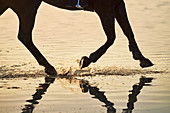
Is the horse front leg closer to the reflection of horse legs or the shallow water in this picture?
the shallow water

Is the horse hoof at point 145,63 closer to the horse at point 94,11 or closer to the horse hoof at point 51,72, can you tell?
the horse at point 94,11

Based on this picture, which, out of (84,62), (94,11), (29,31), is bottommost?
(84,62)

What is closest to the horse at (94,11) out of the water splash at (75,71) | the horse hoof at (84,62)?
the horse hoof at (84,62)

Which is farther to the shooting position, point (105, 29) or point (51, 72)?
point (51, 72)

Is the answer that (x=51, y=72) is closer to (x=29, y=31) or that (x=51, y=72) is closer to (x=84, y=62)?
(x=84, y=62)

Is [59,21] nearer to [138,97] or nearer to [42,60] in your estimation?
[42,60]

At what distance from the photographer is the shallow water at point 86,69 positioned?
19.1 feet

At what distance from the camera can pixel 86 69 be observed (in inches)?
317

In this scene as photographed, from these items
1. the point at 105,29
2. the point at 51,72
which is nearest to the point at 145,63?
the point at 105,29

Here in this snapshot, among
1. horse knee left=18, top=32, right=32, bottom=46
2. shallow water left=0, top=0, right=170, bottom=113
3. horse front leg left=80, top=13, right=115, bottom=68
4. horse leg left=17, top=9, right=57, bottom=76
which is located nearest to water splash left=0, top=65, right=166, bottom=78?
shallow water left=0, top=0, right=170, bottom=113

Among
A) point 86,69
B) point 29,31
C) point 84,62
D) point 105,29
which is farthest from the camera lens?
point 86,69

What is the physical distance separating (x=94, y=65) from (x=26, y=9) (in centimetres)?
143

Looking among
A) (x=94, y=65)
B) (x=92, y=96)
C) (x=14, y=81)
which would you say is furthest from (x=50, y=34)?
(x=92, y=96)

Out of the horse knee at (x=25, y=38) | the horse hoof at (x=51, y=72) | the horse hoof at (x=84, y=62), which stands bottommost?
the horse hoof at (x=51, y=72)
